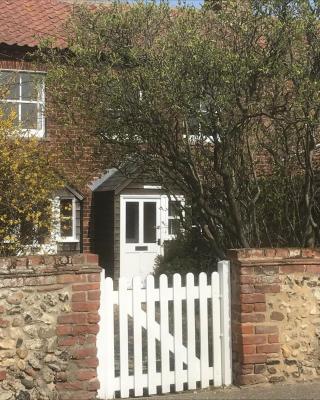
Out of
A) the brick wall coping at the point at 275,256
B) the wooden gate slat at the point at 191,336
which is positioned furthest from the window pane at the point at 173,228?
the wooden gate slat at the point at 191,336

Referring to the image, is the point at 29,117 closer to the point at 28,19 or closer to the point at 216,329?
the point at 28,19

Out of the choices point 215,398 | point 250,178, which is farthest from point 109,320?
point 250,178

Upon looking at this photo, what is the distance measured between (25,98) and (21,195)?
5.94 meters

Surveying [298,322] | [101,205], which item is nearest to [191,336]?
[298,322]

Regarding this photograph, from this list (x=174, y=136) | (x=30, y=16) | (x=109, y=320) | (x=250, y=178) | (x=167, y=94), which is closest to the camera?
(x=109, y=320)

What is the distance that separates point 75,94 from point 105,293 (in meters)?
3.08

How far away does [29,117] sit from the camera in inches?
440

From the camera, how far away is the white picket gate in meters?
5.95

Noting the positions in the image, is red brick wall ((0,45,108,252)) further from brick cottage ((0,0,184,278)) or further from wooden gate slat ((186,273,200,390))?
wooden gate slat ((186,273,200,390))

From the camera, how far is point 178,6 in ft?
26.6

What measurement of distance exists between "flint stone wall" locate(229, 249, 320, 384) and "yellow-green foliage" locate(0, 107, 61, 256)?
114 inches

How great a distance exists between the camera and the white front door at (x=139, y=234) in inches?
588

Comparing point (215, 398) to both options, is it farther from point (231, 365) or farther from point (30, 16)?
point (30, 16)

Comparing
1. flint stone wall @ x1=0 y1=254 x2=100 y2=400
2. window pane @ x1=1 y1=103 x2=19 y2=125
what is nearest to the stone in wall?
flint stone wall @ x1=0 y1=254 x2=100 y2=400
